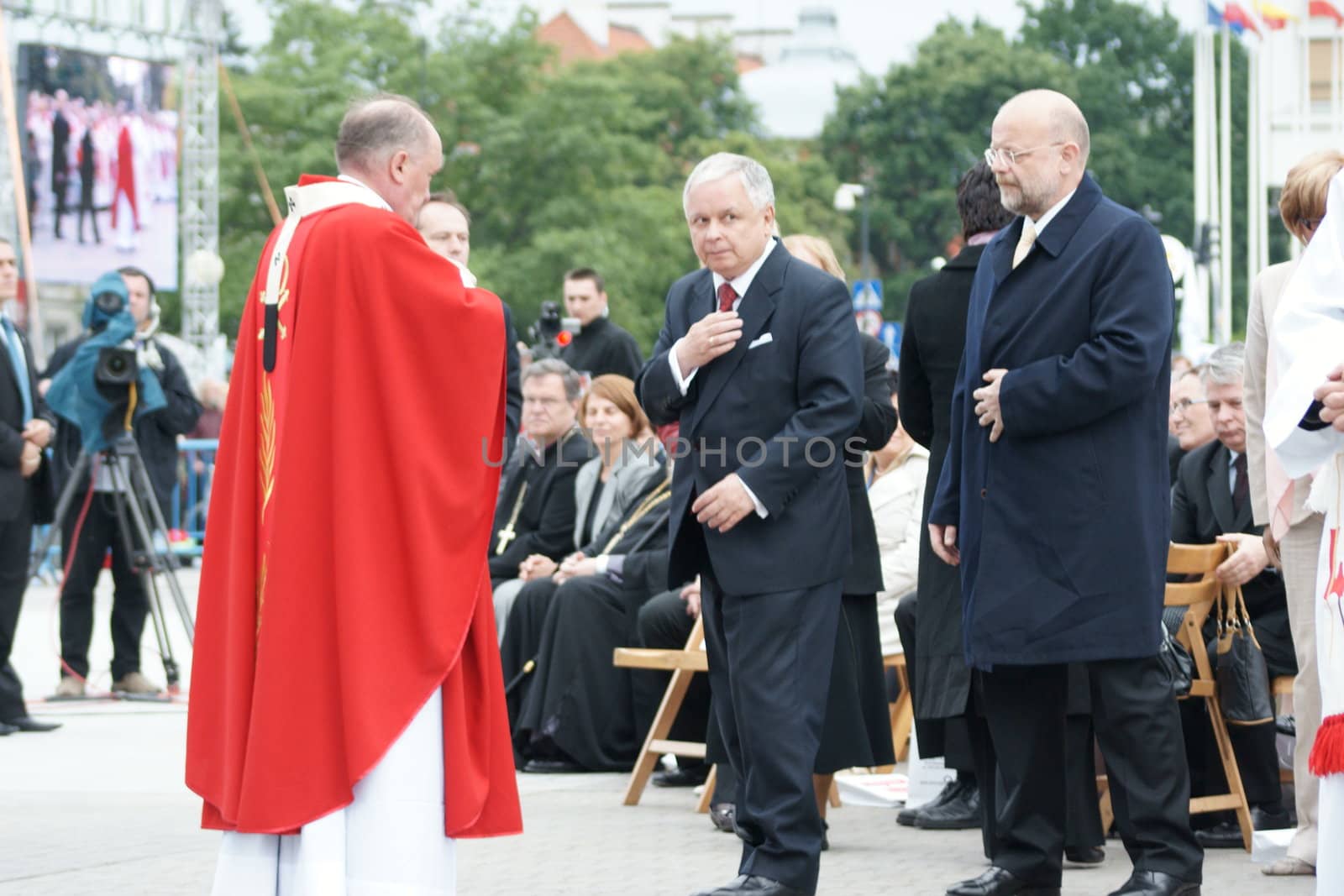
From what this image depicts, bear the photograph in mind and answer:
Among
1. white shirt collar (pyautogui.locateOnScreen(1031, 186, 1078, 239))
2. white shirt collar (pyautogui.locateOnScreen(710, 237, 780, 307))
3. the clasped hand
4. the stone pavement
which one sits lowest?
the stone pavement

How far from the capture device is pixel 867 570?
7.04 meters

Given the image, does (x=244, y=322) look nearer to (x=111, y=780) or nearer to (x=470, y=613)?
(x=470, y=613)

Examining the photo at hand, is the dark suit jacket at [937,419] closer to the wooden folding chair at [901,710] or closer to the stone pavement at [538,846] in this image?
the stone pavement at [538,846]

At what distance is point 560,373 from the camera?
1026 centimetres

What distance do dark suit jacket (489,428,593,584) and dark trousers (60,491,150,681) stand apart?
2223mm

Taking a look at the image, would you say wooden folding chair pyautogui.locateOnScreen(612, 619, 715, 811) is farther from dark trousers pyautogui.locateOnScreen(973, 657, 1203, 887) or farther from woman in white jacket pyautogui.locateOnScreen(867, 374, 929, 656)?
dark trousers pyautogui.locateOnScreen(973, 657, 1203, 887)

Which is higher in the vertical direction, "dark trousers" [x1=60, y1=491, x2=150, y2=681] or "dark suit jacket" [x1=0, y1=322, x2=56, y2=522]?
"dark suit jacket" [x1=0, y1=322, x2=56, y2=522]

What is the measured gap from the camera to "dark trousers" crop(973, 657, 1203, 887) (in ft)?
18.4

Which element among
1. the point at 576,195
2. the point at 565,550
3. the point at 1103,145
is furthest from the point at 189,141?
the point at 1103,145

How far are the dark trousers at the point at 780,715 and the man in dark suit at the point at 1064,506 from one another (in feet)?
1.53

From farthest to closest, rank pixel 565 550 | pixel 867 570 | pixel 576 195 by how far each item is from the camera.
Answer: pixel 576 195 → pixel 565 550 → pixel 867 570

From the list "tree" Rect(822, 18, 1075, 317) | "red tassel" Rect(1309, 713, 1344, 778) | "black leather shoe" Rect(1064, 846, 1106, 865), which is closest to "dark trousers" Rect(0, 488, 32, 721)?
"black leather shoe" Rect(1064, 846, 1106, 865)

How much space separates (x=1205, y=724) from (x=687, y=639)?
7.99 feet

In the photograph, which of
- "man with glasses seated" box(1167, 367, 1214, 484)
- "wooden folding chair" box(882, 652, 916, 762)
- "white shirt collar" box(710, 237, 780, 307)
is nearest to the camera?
"white shirt collar" box(710, 237, 780, 307)
